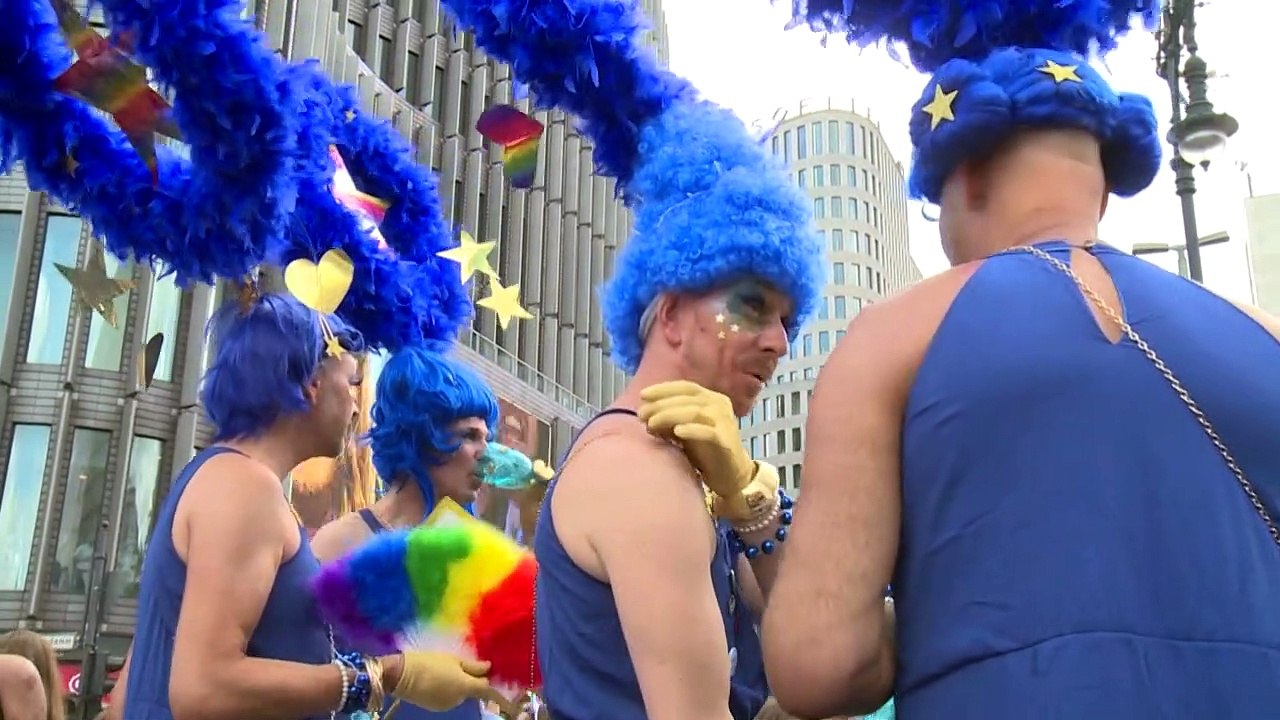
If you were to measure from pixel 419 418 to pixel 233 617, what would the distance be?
4.15ft

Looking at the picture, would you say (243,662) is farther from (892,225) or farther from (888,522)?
(892,225)

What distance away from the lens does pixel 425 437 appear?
3547 millimetres

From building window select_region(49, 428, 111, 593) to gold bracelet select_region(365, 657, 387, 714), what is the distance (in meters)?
17.4

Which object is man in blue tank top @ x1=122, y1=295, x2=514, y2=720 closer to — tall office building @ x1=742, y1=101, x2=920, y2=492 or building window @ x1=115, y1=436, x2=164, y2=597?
building window @ x1=115, y1=436, x2=164, y2=597

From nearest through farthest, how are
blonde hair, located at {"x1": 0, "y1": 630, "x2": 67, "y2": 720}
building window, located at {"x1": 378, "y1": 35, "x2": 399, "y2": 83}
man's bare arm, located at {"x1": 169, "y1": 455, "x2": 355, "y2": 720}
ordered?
man's bare arm, located at {"x1": 169, "y1": 455, "x2": 355, "y2": 720}, blonde hair, located at {"x1": 0, "y1": 630, "x2": 67, "y2": 720}, building window, located at {"x1": 378, "y1": 35, "x2": 399, "y2": 83}

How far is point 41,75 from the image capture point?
9.86ft

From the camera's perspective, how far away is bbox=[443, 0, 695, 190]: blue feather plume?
254 cm

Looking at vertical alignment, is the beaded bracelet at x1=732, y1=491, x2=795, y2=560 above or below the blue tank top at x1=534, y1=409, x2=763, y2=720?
above

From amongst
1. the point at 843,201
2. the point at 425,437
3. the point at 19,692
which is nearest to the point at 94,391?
the point at 19,692

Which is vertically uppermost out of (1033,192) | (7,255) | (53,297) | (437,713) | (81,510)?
(7,255)

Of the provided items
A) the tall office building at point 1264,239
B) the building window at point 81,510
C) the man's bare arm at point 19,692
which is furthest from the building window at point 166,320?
the tall office building at point 1264,239

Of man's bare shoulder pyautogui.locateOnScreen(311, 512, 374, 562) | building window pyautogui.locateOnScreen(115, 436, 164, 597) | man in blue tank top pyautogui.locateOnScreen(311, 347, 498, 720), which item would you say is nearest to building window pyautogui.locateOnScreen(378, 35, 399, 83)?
building window pyautogui.locateOnScreen(115, 436, 164, 597)

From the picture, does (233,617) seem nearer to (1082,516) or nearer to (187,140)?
(187,140)

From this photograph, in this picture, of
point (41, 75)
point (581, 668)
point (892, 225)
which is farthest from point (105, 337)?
point (892, 225)
